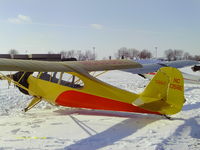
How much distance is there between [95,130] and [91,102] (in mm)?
1267

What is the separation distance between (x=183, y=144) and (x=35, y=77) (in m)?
4.89

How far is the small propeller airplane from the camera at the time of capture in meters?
5.66

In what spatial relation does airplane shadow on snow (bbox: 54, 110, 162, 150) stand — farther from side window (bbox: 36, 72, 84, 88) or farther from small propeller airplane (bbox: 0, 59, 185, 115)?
side window (bbox: 36, 72, 84, 88)

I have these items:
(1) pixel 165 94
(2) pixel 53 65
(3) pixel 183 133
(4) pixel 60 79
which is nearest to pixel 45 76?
(4) pixel 60 79

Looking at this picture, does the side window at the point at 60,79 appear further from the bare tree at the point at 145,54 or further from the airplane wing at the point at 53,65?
the bare tree at the point at 145,54

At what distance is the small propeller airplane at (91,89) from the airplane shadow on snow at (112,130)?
0.33 metres

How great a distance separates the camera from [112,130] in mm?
5316

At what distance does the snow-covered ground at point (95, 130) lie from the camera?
4.35m

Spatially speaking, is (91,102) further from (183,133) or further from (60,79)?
(183,133)

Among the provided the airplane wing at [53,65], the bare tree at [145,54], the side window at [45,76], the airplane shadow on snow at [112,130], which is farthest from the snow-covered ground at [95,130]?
the bare tree at [145,54]

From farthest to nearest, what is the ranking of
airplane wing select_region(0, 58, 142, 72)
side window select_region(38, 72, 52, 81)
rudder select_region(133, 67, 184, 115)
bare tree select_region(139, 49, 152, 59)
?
bare tree select_region(139, 49, 152, 59)
side window select_region(38, 72, 52, 81)
rudder select_region(133, 67, 184, 115)
airplane wing select_region(0, 58, 142, 72)

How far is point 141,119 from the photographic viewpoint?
619 centimetres

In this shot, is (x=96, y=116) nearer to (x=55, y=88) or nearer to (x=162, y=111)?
(x=55, y=88)

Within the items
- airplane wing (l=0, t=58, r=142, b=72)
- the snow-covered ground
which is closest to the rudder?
the snow-covered ground
